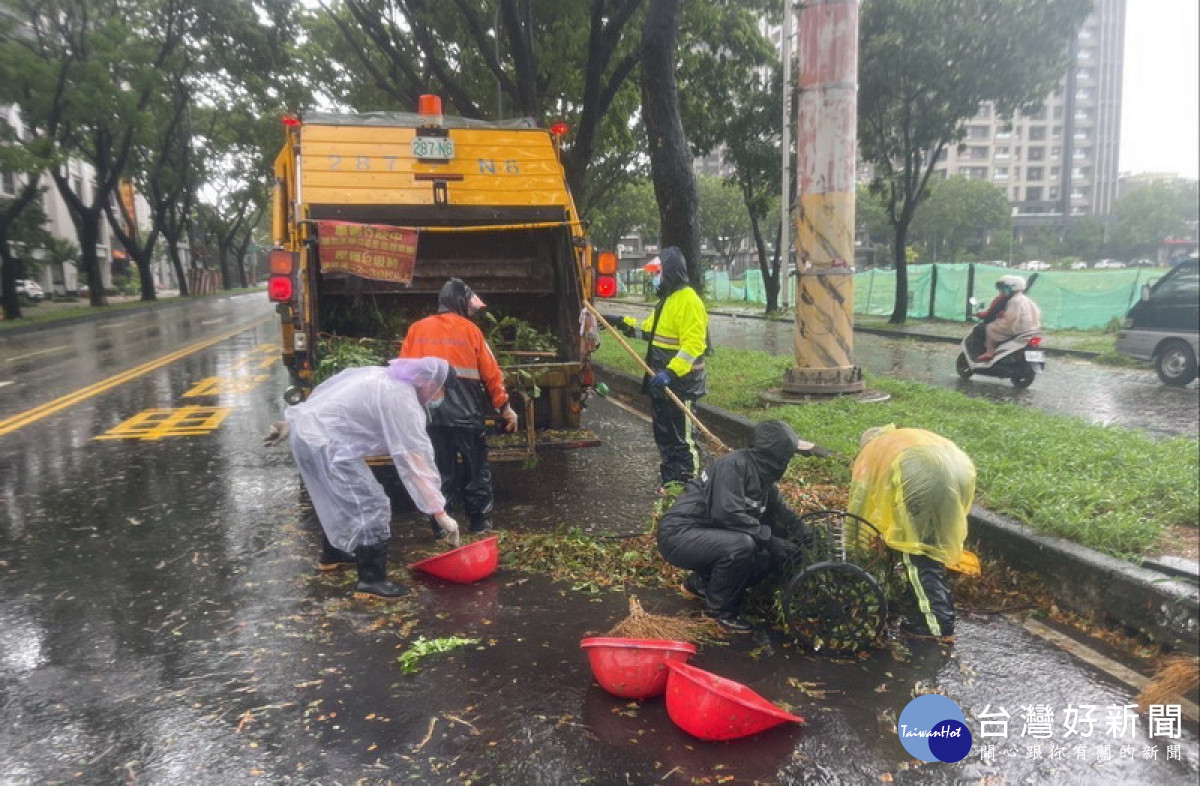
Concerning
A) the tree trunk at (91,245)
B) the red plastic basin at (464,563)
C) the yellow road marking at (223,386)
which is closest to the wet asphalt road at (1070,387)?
the red plastic basin at (464,563)

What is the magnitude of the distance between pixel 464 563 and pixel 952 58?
1649 cm

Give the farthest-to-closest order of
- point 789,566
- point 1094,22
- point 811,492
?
point 1094,22 → point 811,492 → point 789,566

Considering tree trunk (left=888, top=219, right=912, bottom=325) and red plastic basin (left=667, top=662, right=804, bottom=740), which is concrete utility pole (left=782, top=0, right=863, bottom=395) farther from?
tree trunk (left=888, top=219, right=912, bottom=325)

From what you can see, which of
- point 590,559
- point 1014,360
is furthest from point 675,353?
point 1014,360

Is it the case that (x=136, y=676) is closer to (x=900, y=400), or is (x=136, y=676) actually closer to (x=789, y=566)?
(x=789, y=566)

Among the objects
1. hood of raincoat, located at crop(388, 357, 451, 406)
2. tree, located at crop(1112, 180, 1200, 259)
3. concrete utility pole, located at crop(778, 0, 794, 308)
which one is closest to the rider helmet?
concrete utility pole, located at crop(778, 0, 794, 308)

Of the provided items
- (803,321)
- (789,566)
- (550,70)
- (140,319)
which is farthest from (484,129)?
(140,319)

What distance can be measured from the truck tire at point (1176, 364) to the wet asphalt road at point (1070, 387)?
14cm

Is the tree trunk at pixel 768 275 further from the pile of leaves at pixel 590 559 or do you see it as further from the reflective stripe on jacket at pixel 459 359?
the pile of leaves at pixel 590 559

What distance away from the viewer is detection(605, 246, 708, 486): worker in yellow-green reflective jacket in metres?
6.01

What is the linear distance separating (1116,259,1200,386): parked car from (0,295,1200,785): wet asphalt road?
833cm

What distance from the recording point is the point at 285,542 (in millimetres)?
5191

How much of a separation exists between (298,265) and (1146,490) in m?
5.88

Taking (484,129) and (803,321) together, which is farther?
(803,321)
